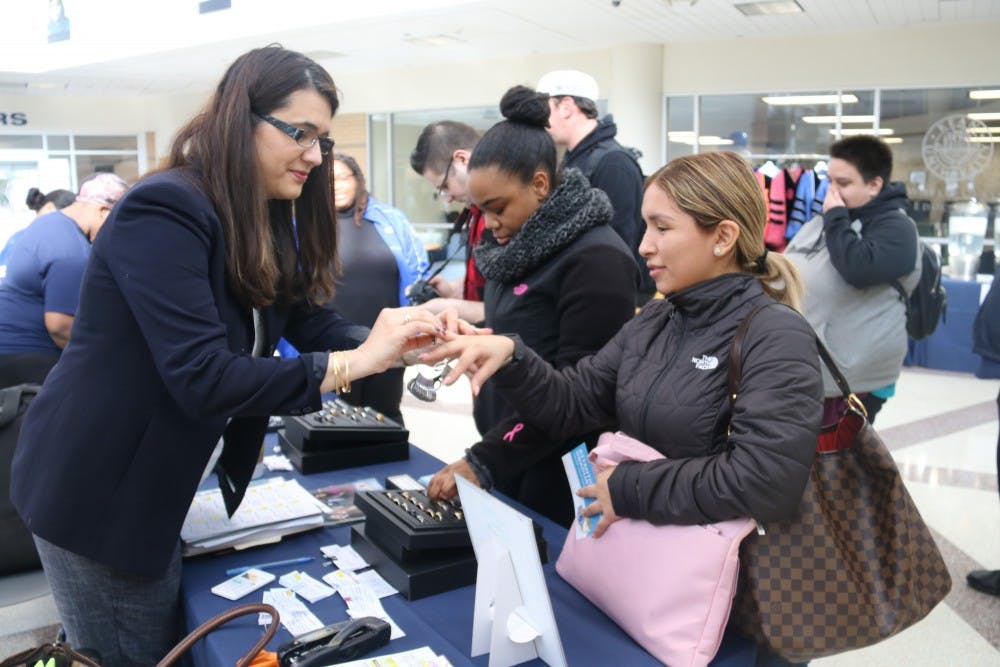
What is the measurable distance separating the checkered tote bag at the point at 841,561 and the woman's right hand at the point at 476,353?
0.45 meters

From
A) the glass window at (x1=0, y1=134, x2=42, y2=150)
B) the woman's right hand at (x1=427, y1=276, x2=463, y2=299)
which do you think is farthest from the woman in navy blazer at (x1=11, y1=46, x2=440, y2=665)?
the glass window at (x1=0, y1=134, x2=42, y2=150)

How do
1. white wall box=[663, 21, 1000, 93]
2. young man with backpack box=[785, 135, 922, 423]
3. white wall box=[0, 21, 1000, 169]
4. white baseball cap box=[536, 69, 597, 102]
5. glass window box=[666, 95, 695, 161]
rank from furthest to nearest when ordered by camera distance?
glass window box=[666, 95, 695, 161], white wall box=[0, 21, 1000, 169], white wall box=[663, 21, 1000, 93], white baseball cap box=[536, 69, 597, 102], young man with backpack box=[785, 135, 922, 423]

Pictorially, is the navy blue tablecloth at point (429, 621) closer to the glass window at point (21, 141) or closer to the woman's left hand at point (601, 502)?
the woman's left hand at point (601, 502)

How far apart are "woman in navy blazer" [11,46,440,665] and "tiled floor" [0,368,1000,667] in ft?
5.64

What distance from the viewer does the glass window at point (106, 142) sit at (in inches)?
624

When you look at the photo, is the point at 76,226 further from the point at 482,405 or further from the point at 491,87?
the point at 491,87

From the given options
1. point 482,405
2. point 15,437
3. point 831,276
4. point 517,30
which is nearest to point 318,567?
point 482,405

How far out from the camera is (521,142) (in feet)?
5.83

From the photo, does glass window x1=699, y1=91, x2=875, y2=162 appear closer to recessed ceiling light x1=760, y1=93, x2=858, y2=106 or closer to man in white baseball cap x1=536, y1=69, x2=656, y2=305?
recessed ceiling light x1=760, y1=93, x2=858, y2=106

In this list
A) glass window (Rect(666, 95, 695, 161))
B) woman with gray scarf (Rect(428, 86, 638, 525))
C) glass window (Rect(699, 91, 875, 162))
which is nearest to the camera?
woman with gray scarf (Rect(428, 86, 638, 525))

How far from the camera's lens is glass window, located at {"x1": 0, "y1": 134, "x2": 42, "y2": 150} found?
1505 centimetres

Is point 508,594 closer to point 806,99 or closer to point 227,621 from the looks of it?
point 227,621

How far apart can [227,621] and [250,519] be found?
16.1 inches

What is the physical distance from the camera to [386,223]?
11.3ft
